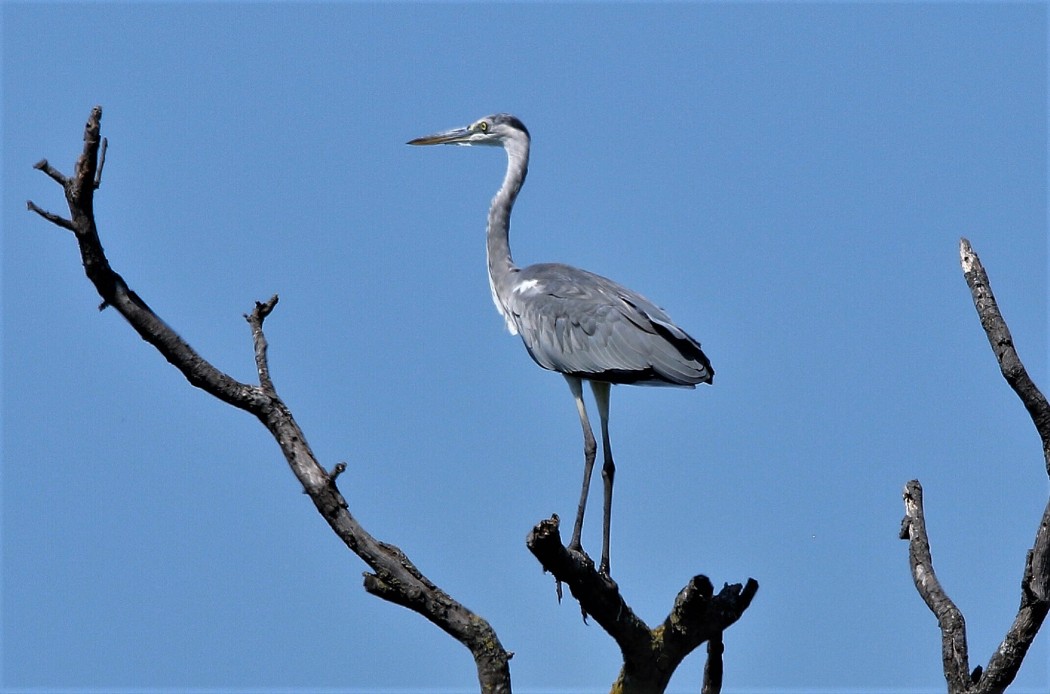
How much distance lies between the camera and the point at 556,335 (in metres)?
7.83

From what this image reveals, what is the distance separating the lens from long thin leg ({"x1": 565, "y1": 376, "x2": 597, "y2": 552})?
23.2 feet

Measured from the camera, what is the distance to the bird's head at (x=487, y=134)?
9.13 meters

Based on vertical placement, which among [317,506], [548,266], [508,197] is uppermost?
[508,197]

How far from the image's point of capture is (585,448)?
24.8ft

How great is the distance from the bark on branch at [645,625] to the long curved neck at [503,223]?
10.5 ft

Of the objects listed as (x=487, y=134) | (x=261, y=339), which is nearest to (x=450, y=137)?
(x=487, y=134)

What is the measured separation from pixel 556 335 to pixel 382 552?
2.65 metres

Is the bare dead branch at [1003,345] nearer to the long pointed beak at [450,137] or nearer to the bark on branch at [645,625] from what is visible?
the bark on branch at [645,625]

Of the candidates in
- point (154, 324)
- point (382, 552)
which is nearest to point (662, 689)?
point (382, 552)

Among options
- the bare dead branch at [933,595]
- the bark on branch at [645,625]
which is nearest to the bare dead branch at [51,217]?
the bark on branch at [645,625]

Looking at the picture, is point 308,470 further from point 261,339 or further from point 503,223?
point 503,223

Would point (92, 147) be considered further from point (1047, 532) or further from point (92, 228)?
point (1047, 532)

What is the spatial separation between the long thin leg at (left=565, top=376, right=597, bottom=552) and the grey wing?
103mm

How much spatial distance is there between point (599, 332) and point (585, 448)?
67 centimetres
